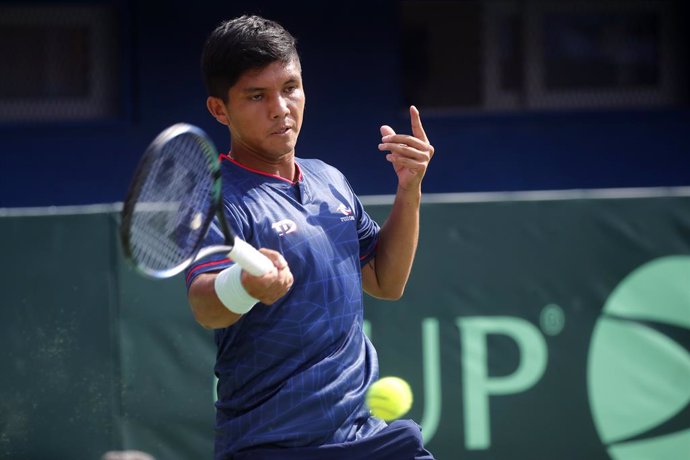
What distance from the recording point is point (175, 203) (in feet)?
9.07

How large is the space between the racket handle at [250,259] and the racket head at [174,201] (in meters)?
0.14

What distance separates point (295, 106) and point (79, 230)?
2.86m

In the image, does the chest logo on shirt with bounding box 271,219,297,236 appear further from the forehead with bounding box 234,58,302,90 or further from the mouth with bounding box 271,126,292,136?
the forehead with bounding box 234,58,302,90

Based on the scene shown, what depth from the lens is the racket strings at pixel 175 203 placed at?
2.65 m

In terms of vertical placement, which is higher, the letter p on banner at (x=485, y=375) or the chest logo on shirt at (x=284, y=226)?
the chest logo on shirt at (x=284, y=226)

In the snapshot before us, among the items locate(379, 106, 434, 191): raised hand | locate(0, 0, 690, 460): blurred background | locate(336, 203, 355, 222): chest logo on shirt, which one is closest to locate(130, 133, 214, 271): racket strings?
locate(336, 203, 355, 222): chest logo on shirt

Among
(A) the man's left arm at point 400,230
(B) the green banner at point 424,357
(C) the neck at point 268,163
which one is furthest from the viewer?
(B) the green banner at point 424,357

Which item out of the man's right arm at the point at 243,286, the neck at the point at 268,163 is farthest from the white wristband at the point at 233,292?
the neck at the point at 268,163

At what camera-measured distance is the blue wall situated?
7.97 metres

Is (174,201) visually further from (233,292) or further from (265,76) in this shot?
(265,76)

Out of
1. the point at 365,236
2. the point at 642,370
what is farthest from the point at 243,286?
the point at 642,370

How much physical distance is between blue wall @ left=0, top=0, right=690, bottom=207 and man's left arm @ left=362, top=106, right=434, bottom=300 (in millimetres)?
4833

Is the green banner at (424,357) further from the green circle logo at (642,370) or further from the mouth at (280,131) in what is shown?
the mouth at (280,131)

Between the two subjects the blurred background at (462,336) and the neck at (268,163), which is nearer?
the neck at (268,163)
